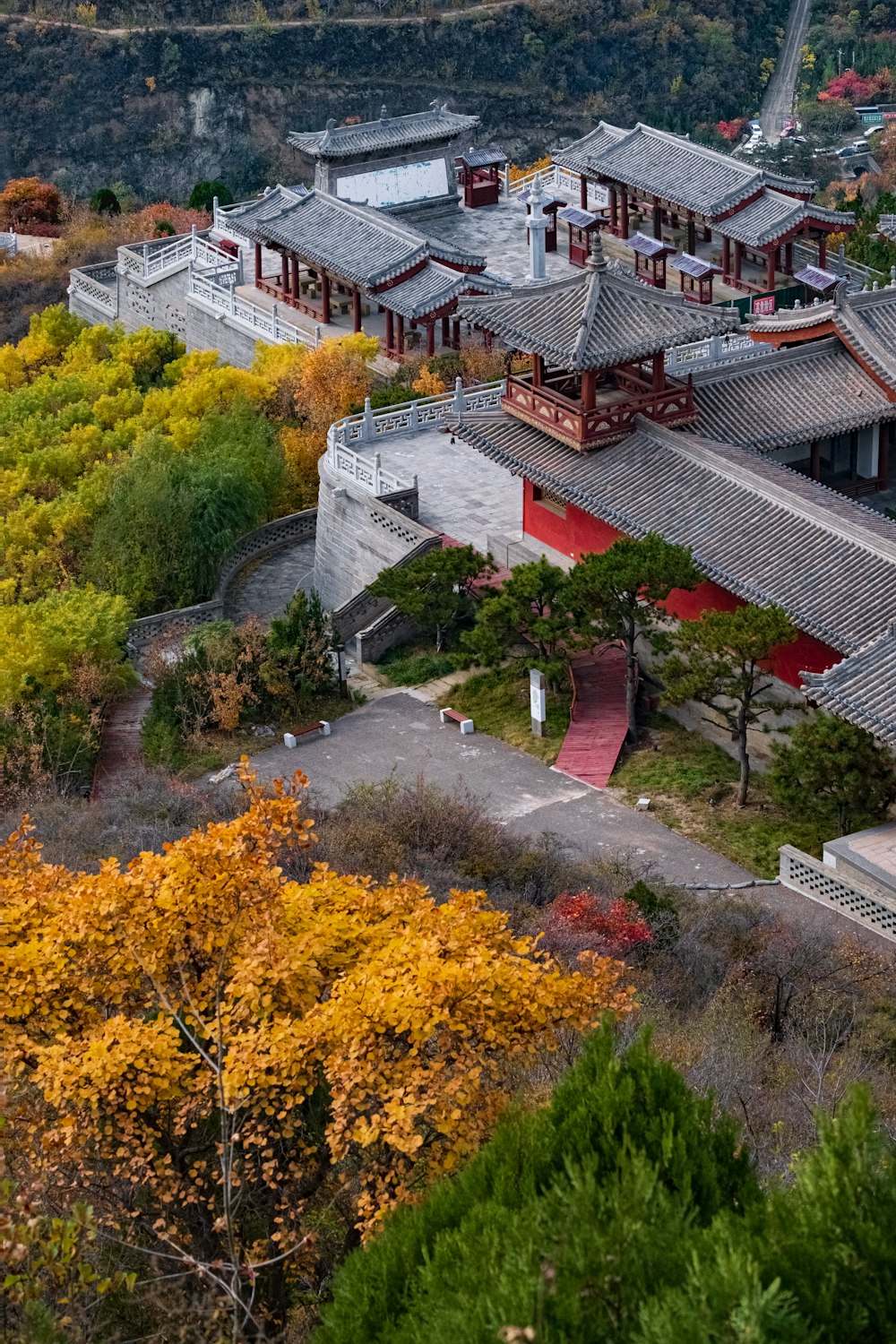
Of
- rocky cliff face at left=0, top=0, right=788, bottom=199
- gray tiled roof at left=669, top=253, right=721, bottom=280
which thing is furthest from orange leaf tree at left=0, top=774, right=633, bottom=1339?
rocky cliff face at left=0, top=0, right=788, bottom=199

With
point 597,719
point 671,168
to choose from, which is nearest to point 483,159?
point 671,168

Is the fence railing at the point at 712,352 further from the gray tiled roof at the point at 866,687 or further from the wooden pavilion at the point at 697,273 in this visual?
the gray tiled roof at the point at 866,687

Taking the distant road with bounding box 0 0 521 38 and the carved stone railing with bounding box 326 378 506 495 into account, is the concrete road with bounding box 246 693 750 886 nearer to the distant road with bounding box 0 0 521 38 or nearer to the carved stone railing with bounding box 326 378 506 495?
the carved stone railing with bounding box 326 378 506 495

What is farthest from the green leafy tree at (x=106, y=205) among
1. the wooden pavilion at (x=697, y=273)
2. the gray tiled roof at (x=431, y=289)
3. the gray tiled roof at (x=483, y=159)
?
the wooden pavilion at (x=697, y=273)

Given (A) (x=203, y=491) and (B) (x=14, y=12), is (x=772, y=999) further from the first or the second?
(B) (x=14, y=12)

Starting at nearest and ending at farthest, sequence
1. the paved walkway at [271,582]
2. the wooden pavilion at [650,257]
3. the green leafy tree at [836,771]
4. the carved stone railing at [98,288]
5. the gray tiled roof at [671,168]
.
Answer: the green leafy tree at [836,771]
the paved walkway at [271,582]
the wooden pavilion at [650,257]
the gray tiled roof at [671,168]
the carved stone railing at [98,288]

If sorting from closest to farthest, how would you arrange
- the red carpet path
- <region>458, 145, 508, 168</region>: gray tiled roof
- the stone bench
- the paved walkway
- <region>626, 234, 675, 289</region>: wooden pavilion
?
the red carpet path
the stone bench
the paved walkway
<region>626, 234, 675, 289</region>: wooden pavilion
<region>458, 145, 508, 168</region>: gray tiled roof
